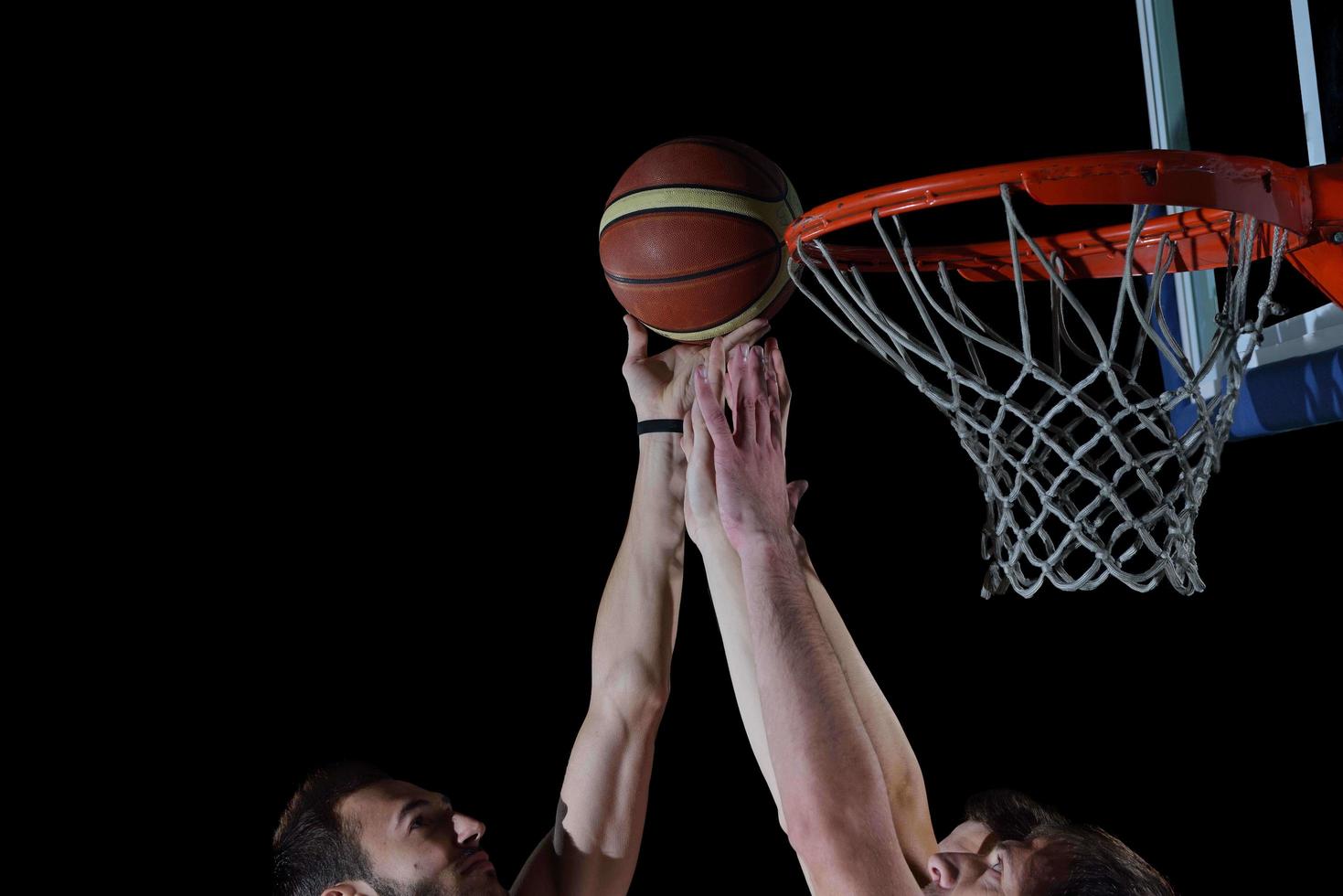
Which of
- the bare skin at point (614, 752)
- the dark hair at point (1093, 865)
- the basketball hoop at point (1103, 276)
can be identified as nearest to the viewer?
the basketball hoop at point (1103, 276)

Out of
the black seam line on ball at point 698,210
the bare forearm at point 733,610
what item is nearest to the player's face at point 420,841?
the bare forearm at point 733,610

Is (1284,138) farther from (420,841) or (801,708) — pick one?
(420,841)

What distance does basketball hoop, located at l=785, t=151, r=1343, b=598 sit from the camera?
5.11 ft

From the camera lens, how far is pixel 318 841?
2096mm

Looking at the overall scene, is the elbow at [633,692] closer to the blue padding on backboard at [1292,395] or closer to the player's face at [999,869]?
the player's face at [999,869]

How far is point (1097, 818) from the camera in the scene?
10.2ft

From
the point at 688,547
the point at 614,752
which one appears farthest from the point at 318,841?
the point at 688,547

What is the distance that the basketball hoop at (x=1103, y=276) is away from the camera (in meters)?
1.56

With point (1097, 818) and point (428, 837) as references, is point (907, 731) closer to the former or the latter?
point (1097, 818)

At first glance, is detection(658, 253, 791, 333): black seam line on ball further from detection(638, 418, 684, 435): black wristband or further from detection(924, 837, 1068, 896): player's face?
Result: detection(924, 837, 1068, 896): player's face

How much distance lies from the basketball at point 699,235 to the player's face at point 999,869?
0.96 m

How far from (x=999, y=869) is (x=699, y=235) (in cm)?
112

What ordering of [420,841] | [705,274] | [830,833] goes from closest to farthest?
[830,833], [705,274], [420,841]

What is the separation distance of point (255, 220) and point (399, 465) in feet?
2.32
